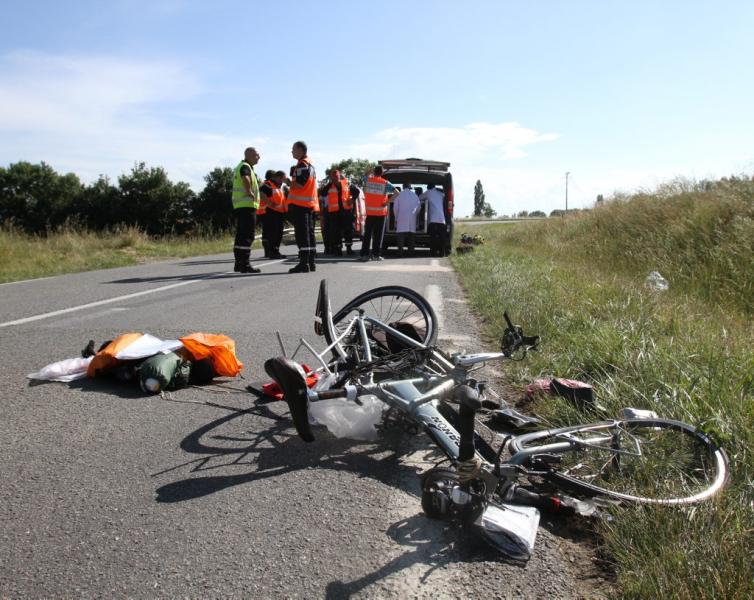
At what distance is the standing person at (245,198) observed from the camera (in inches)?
430

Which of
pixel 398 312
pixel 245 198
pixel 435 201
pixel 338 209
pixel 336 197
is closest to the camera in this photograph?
pixel 398 312

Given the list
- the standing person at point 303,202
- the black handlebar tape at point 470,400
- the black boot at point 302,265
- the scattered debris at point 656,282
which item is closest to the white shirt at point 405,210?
the standing person at point 303,202

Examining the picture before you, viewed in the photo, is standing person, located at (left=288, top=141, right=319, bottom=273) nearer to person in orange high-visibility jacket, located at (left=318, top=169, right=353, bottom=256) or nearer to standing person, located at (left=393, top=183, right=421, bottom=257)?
standing person, located at (left=393, top=183, right=421, bottom=257)

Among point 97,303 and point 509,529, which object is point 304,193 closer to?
point 97,303

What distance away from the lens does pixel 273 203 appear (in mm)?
13000

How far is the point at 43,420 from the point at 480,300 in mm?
5236

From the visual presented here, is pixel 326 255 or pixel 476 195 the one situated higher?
pixel 476 195

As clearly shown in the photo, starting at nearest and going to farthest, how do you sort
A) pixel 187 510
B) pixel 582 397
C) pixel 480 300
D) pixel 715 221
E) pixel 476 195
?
pixel 187 510
pixel 582 397
pixel 480 300
pixel 715 221
pixel 476 195

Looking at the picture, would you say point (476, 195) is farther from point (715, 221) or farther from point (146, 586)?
point (146, 586)

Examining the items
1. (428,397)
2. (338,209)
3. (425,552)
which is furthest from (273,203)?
(425,552)

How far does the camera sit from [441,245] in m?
15.7

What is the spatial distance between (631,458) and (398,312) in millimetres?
2140

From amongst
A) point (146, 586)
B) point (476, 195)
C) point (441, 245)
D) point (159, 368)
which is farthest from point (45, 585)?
point (476, 195)

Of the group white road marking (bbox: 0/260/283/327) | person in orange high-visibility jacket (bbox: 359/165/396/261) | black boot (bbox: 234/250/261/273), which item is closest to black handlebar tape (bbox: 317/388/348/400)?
white road marking (bbox: 0/260/283/327)
